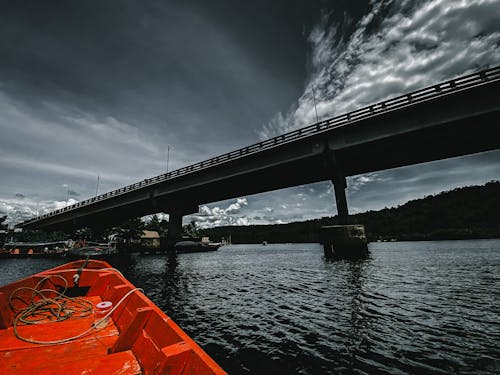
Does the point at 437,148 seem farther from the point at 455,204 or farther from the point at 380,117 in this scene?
the point at 455,204

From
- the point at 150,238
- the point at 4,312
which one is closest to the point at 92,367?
the point at 4,312

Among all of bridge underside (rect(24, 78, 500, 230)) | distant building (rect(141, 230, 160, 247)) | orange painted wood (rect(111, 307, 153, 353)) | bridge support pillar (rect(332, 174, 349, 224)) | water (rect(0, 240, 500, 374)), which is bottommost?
water (rect(0, 240, 500, 374))

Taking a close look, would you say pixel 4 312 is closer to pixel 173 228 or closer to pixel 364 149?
pixel 364 149

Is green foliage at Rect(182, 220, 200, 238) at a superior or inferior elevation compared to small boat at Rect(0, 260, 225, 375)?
superior

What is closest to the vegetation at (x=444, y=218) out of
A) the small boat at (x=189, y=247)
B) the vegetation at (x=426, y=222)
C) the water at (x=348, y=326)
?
the vegetation at (x=426, y=222)

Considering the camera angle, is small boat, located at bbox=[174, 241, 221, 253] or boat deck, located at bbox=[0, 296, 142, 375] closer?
boat deck, located at bbox=[0, 296, 142, 375]

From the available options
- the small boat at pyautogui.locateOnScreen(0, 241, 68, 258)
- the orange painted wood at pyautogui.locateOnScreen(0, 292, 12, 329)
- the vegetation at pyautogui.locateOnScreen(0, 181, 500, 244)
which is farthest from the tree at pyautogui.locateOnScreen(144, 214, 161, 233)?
the orange painted wood at pyautogui.locateOnScreen(0, 292, 12, 329)

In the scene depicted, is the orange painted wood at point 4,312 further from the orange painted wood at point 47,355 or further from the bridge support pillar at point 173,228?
the bridge support pillar at point 173,228

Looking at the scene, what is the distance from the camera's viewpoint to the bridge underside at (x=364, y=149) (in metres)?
20.3

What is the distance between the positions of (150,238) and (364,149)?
70319mm

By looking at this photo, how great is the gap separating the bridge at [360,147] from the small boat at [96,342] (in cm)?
2595

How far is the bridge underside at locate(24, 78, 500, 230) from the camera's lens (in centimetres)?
2033

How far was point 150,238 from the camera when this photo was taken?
74.5m

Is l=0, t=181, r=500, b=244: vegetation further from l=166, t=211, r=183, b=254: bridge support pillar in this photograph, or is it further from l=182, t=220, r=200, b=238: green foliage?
l=166, t=211, r=183, b=254: bridge support pillar
